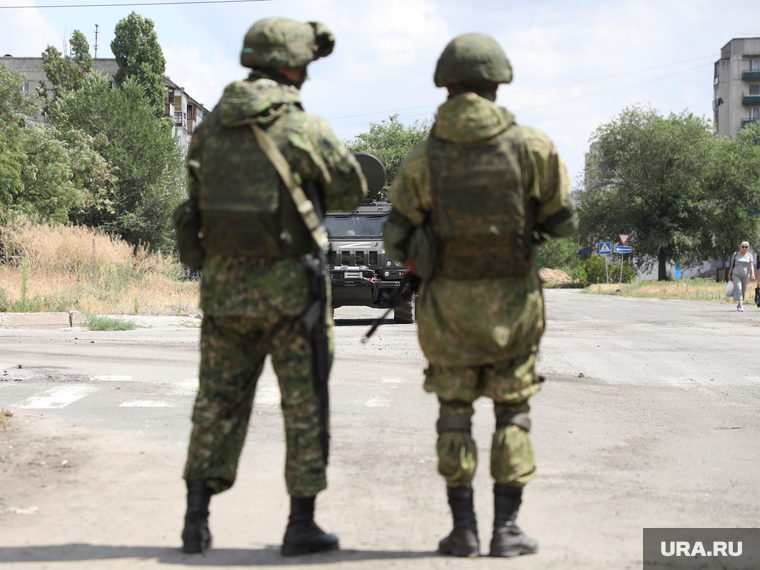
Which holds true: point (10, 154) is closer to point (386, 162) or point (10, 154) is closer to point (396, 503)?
point (396, 503)

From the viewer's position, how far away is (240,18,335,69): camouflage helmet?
3.44 metres

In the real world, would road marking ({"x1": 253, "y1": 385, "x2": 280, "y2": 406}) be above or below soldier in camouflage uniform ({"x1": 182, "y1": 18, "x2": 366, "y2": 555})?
below

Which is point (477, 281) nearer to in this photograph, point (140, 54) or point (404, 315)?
point (404, 315)

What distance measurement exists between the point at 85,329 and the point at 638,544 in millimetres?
13073

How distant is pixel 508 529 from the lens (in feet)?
11.0

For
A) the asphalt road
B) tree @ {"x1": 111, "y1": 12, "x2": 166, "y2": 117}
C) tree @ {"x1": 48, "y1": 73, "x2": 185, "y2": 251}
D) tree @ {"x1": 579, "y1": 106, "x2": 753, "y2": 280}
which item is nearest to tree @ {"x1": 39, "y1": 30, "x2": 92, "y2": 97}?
tree @ {"x1": 111, "y1": 12, "x2": 166, "y2": 117}

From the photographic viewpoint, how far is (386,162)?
6894 centimetres

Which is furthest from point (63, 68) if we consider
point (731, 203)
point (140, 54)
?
point (731, 203)

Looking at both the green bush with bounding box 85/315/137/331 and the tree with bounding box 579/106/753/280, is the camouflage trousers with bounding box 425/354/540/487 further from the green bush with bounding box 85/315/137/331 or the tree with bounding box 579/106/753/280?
the tree with bounding box 579/106/753/280

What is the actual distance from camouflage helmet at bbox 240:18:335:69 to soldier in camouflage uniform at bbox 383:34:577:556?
52cm

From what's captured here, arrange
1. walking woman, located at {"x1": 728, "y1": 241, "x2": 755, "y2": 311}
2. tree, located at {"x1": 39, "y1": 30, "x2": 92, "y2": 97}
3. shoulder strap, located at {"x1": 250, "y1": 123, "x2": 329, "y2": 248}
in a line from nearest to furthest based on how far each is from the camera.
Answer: shoulder strap, located at {"x1": 250, "y1": 123, "x2": 329, "y2": 248}, walking woman, located at {"x1": 728, "y1": 241, "x2": 755, "y2": 311}, tree, located at {"x1": 39, "y1": 30, "x2": 92, "y2": 97}

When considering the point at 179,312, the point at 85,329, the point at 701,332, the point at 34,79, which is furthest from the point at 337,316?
the point at 34,79

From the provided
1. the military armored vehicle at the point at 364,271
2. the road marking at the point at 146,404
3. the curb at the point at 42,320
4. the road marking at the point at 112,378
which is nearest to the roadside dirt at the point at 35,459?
the road marking at the point at 146,404

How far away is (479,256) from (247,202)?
2.87 ft
